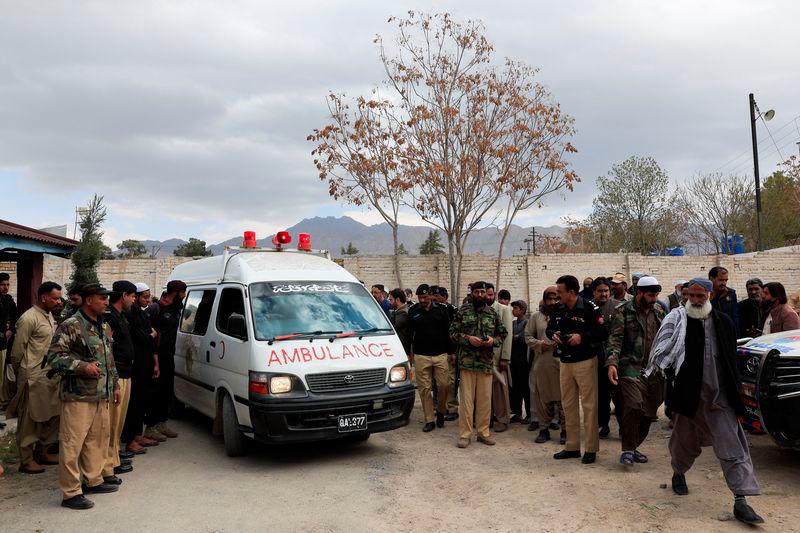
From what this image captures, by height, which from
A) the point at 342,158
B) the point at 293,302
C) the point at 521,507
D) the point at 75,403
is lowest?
the point at 521,507

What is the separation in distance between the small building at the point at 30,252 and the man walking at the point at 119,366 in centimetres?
480

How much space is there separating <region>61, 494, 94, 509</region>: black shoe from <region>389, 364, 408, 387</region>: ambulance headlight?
2902mm

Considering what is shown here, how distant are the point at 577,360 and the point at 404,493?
2218 millimetres

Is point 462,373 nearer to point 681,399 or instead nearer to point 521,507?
point 521,507

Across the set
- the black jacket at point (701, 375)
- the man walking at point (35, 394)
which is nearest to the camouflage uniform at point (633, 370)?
the black jacket at point (701, 375)

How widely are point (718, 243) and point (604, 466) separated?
35.7 meters

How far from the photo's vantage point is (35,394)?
19.4 ft

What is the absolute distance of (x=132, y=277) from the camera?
20.2 metres

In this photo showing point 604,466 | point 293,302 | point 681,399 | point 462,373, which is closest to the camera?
point 681,399

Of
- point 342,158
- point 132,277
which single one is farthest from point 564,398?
point 132,277

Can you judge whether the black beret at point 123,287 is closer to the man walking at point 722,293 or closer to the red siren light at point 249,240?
the red siren light at point 249,240

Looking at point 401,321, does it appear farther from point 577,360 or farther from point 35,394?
point 35,394

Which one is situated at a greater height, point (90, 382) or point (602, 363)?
point (90, 382)

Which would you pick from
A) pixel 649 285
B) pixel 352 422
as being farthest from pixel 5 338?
pixel 649 285
